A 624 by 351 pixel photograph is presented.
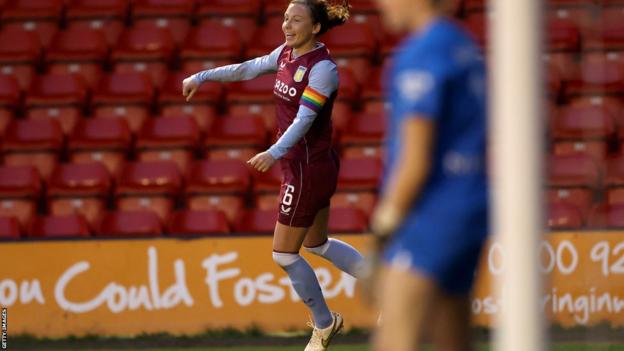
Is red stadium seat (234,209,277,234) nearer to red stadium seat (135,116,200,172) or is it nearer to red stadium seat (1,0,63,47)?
red stadium seat (135,116,200,172)

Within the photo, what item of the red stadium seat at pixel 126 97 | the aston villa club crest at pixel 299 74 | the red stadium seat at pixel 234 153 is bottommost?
the red stadium seat at pixel 234 153

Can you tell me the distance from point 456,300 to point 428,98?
66 centimetres

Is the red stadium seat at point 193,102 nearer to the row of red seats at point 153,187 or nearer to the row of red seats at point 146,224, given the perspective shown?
the row of red seats at point 153,187

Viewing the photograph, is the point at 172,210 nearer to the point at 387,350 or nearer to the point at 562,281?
the point at 562,281

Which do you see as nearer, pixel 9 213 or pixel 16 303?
pixel 16 303

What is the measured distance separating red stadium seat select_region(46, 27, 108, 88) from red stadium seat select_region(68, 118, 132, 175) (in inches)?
32.1

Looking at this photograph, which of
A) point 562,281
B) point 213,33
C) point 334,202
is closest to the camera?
point 562,281

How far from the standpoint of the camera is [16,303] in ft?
33.7

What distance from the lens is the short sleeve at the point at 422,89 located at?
398 cm

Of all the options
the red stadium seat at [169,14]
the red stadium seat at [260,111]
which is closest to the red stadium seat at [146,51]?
the red stadium seat at [169,14]

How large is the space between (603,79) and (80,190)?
455 cm

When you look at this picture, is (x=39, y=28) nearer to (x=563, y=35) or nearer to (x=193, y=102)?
(x=193, y=102)

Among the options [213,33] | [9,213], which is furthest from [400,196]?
[213,33]

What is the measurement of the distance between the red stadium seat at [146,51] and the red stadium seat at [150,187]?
1.40m
